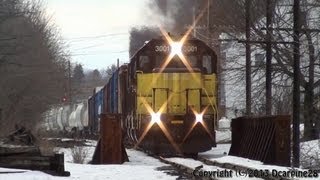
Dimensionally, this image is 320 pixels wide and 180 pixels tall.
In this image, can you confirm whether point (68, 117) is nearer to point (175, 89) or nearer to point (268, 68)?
point (268, 68)

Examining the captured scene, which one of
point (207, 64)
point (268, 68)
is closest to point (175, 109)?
point (207, 64)

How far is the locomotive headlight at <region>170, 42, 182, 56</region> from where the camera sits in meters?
19.6

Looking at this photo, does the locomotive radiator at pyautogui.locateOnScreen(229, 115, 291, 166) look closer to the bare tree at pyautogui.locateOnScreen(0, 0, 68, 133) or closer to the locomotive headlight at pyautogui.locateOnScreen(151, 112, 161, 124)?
the locomotive headlight at pyautogui.locateOnScreen(151, 112, 161, 124)

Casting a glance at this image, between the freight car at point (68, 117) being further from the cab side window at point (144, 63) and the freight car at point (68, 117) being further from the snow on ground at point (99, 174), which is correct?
the snow on ground at point (99, 174)

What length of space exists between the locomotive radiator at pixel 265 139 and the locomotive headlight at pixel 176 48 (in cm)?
314

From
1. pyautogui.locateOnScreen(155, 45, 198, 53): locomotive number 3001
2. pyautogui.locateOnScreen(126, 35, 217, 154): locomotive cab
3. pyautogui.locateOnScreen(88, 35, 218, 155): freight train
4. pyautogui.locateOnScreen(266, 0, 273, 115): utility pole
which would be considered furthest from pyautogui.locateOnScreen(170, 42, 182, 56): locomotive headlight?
pyautogui.locateOnScreen(266, 0, 273, 115): utility pole

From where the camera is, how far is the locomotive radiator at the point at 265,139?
1530 centimetres

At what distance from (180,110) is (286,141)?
4604 mm

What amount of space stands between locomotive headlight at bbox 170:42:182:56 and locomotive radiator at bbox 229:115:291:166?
3144 millimetres

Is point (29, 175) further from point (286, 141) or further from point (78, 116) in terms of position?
point (78, 116)

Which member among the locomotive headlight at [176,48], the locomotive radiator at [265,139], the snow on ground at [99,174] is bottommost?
the snow on ground at [99,174]

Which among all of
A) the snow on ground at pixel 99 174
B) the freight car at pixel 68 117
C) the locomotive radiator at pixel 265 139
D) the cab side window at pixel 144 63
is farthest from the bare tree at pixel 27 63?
the snow on ground at pixel 99 174

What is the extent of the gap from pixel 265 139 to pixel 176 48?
16.5 feet

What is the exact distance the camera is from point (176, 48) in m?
19.6
